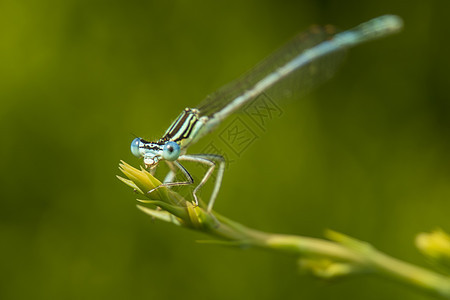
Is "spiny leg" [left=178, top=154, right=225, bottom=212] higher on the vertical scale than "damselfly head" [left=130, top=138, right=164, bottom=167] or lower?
lower

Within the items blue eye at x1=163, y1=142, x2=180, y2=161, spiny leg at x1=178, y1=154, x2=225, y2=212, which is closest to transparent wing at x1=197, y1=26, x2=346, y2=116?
spiny leg at x1=178, y1=154, x2=225, y2=212

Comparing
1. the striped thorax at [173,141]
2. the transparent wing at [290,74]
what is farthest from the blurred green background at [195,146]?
the striped thorax at [173,141]

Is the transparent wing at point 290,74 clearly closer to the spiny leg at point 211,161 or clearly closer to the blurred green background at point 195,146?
the blurred green background at point 195,146

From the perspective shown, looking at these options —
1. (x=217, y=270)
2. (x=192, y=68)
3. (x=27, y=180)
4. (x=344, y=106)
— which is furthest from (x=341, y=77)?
(x=27, y=180)

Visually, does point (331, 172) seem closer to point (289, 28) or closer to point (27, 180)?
point (289, 28)

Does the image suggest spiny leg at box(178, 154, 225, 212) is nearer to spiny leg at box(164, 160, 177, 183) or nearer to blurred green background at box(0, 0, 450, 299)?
spiny leg at box(164, 160, 177, 183)

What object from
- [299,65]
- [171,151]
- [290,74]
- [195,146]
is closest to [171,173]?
[171,151]

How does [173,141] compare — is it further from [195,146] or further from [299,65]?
[299,65]
